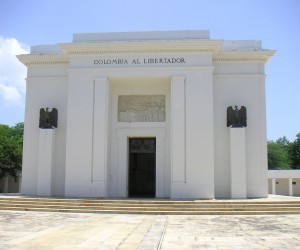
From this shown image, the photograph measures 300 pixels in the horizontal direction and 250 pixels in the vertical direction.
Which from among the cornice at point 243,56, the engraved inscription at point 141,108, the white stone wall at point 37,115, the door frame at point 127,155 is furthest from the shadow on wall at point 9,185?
the cornice at point 243,56

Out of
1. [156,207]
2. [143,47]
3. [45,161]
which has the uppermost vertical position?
[143,47]

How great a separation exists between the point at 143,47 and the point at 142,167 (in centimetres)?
628

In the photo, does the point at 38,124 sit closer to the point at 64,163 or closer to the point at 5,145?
the point at 64,163

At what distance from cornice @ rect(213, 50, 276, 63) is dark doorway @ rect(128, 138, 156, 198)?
5.45m

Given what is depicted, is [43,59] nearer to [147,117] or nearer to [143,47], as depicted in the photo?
[143,47]

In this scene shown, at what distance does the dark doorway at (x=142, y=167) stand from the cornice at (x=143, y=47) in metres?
4.70

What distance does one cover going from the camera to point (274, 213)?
14883 mm

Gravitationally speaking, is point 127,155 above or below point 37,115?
below

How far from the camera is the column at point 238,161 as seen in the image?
18.7m

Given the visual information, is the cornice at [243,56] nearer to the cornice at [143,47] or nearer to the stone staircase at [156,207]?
the cornice at [143,47]

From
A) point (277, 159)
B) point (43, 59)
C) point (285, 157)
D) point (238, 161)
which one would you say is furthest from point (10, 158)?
point (285, 157)

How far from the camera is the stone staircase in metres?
15.0

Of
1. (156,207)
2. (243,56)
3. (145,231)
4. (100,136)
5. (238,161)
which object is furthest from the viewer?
(243,56)

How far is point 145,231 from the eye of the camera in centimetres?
1050
